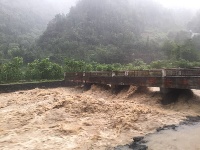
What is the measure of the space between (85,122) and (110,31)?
86665mm

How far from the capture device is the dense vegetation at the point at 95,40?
119 ft

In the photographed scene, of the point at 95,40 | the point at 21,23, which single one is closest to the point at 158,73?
the point at 95,40

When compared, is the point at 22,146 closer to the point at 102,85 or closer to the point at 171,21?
the point at 102,85

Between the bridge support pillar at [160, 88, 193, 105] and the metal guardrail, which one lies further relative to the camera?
the metal guardrail

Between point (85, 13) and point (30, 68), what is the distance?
241 feet

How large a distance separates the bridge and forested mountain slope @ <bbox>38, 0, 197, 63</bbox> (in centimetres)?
4480

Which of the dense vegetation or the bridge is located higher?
the dense vegetation

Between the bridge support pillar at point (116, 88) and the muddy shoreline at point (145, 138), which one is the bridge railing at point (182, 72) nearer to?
the muddy shoreline at point (145, 138)

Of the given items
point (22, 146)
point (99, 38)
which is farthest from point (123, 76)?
point (99, 38)

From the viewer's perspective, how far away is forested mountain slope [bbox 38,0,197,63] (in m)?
71.1

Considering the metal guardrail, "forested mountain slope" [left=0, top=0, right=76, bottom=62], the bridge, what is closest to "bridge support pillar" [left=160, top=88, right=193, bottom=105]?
the bridge

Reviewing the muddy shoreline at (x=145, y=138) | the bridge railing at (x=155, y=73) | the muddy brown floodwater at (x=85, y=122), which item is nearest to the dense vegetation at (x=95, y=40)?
the bridge railing at (x=155, y=73)

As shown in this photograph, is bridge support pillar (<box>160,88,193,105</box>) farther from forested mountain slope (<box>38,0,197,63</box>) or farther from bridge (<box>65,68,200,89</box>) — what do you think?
forested mountain slope (<box>38,0,197,63</box>)

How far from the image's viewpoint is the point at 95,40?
86500 millimetres
